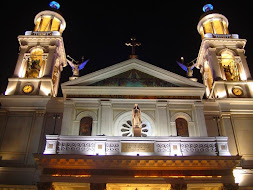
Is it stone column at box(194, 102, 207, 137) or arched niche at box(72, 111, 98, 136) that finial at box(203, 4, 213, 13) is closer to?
stone column at box(194, 102, 207, 137)

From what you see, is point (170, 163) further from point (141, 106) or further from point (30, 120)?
point (30, 120)

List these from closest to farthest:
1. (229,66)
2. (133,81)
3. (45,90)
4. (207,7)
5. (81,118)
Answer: (81,118), (133,81), (45,90), (229,66), (207,7)

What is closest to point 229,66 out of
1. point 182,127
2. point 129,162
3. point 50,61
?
point 182,127

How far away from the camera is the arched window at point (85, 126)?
2369 cm

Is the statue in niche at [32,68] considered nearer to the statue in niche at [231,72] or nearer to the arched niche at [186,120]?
the arched niche at [186,120]

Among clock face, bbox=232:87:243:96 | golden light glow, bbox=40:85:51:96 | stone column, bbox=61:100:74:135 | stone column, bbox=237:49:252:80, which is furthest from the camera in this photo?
stone column, bbox=237:49:252:80

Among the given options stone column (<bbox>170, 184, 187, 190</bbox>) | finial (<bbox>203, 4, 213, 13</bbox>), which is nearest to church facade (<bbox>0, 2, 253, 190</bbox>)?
stone column (<bbox>170, 184, 187, 190</bbox>)

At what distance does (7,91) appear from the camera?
2636cm

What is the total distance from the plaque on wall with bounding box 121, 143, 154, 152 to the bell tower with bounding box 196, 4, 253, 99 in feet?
27.5

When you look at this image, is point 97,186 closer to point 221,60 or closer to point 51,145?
point 51,145

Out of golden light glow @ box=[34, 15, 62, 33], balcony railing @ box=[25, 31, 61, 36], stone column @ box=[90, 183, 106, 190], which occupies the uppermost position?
golden light glow @ box=[34, 15, 62, 33]

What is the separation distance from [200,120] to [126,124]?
→ 16.6 ft

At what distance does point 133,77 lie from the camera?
84.8ft

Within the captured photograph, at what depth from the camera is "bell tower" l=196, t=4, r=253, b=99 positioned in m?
27.0
